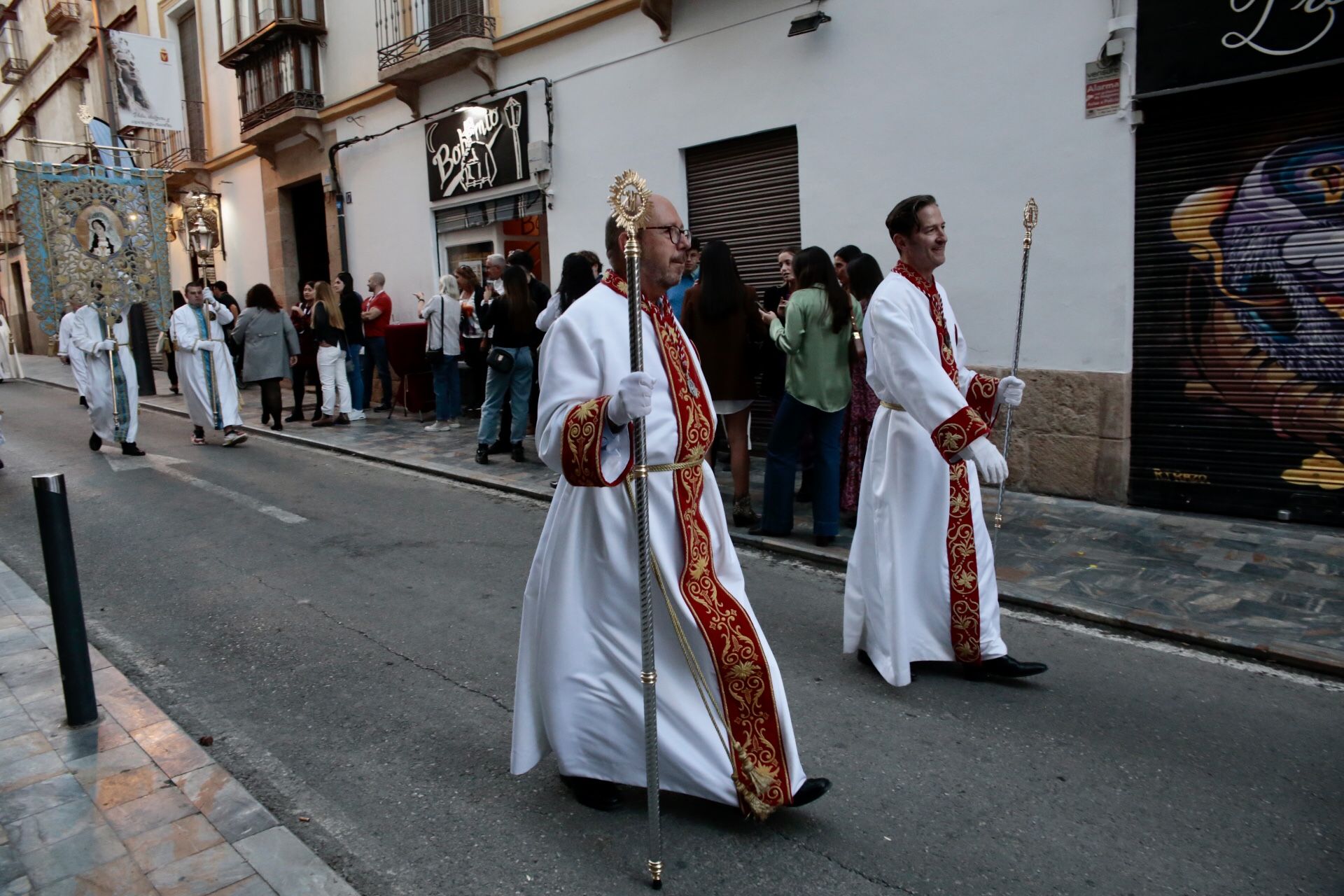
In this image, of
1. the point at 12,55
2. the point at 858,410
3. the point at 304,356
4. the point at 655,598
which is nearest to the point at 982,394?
the point at 655,598

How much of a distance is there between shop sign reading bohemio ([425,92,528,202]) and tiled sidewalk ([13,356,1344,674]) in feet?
18.7

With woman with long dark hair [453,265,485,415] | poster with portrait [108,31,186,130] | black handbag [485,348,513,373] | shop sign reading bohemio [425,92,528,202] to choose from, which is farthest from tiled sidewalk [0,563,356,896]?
poster with portrait [108,31,186,130]

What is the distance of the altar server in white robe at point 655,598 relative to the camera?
2766mm

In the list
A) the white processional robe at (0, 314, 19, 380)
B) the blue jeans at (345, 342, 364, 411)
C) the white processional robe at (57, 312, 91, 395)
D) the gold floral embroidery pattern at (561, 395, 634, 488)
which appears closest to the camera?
the gold floral embroidery pattern at (561, 395, 634, 488)

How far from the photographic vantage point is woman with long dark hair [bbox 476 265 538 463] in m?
9.35

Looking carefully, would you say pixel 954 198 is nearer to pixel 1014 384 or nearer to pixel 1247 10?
pixel 1247 10

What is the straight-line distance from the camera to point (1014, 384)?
4129mm

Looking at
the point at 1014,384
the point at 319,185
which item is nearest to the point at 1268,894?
the point at 1014,384

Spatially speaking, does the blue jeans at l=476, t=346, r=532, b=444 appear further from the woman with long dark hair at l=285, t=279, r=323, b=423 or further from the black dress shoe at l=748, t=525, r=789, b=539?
the woman with long dark hair at l=285, t=279, r=323, b=423

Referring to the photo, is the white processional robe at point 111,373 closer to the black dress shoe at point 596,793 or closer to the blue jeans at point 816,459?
the blue jeans at point 816,459

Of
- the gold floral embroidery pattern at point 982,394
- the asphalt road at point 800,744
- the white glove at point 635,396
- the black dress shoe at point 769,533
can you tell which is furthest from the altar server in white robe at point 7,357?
the white glove at point 635,396

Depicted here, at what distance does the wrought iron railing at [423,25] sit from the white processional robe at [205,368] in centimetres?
A: 448

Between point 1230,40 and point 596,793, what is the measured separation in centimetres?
612

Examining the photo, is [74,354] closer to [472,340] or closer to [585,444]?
[472,340]
